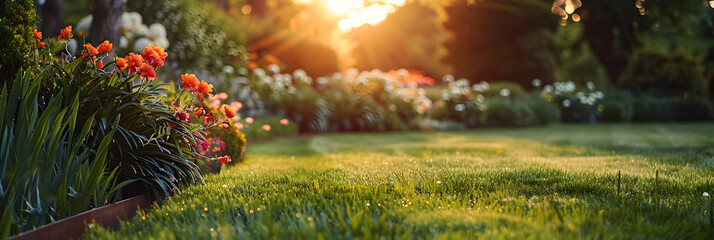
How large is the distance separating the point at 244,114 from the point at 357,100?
309 cm

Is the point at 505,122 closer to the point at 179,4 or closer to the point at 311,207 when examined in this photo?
the point at 179,4

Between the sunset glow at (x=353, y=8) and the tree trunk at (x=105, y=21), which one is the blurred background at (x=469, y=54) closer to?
the tree trunk at (x=105, y=21)

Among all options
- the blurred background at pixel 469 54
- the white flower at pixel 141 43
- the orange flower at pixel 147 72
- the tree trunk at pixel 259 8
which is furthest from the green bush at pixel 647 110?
the orange flower at pixel 147 72

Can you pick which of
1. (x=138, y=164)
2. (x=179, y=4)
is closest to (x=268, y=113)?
(x=179, y=4)

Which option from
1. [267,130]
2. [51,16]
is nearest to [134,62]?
[51,16]

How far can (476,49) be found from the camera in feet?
85.3

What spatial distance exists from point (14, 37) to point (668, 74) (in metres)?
20.7

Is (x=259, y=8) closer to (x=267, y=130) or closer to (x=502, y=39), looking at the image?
(x=502, y=39)

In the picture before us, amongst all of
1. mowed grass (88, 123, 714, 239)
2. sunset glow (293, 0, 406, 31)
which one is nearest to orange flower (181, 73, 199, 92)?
mowed grass (88, 123, 714, 239)

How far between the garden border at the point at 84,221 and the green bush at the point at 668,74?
65.4 ft

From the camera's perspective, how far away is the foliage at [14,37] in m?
3.48

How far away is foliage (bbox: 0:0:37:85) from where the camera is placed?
11.4ft

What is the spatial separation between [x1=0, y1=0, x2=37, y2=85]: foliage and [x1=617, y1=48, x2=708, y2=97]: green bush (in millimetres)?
20049

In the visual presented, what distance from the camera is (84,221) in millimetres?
2811
